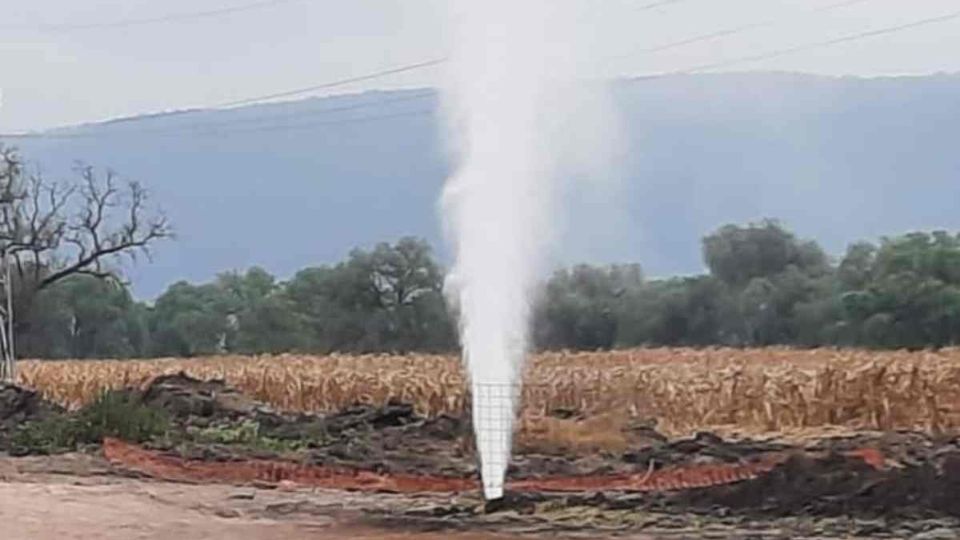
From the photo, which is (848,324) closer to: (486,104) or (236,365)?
(236,365)

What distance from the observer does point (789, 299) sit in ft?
164

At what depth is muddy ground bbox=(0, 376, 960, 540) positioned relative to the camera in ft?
46.6

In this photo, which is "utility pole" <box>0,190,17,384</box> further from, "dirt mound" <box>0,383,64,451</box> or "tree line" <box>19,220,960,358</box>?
"tree line" <box>19,220,960,358</box>

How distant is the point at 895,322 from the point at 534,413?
69.4ft

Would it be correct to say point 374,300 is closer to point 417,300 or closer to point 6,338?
point 417,300

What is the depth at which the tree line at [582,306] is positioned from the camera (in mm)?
45062

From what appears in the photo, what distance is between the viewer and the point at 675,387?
2686cm

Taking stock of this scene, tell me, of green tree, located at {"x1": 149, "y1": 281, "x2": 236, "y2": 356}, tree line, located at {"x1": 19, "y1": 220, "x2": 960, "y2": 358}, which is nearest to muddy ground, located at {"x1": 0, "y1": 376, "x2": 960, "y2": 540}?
tree line, located at {"x1": 19, "y1": 220, "x2": 960, "y2": 358}

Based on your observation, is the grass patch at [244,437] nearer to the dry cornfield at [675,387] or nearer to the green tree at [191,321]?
the dry cornfield at [675,387]

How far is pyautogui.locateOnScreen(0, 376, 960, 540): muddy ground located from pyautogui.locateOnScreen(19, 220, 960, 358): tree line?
1607cm

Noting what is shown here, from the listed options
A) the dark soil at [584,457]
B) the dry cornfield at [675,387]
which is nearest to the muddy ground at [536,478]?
the dark soil at [584,457]

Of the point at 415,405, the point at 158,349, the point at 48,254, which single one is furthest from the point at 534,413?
the point at 158,349

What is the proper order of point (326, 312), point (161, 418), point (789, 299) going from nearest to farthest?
1. point (161, 418)
2. point (789, 299)
3. point (326, 312)

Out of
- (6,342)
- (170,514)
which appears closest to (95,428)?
(170,514)
